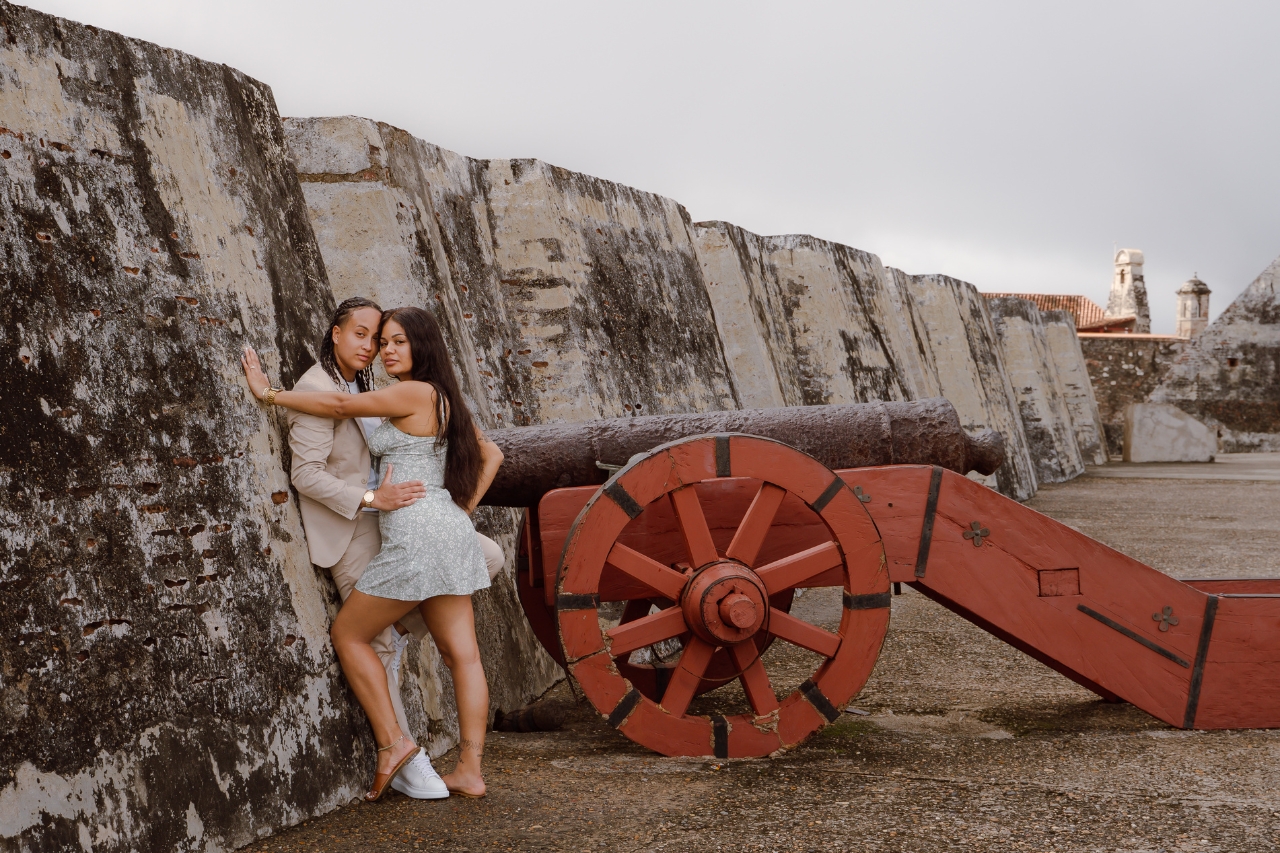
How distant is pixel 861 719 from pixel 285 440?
7.37 ft

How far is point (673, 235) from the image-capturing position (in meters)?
8.41

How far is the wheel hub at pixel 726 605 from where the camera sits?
143 inches

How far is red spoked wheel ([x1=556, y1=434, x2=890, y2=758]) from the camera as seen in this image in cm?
363

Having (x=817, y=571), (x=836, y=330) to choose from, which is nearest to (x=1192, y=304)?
(x=836, y=330)

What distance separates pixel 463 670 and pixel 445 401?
758mm

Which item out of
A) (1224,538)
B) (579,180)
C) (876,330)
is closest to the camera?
(579,180)

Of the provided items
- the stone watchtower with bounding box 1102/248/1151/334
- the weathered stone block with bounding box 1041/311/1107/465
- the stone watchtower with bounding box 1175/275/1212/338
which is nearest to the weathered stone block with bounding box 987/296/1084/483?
the weathered stone block with bounding box 1041/311/1107/465

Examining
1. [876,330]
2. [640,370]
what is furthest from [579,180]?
[876,330]

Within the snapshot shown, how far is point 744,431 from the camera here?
165 inches

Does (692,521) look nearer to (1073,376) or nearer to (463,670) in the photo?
(463,670)

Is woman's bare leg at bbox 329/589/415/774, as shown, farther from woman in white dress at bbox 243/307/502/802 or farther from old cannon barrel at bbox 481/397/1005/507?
old cannon barrel at bbox 481/397/1005/507

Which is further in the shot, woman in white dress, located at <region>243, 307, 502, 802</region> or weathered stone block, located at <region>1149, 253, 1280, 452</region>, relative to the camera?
weathered stone block, located at <region>1149, 253, 1280, 452</region>

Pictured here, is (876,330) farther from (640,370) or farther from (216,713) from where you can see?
(216,713)

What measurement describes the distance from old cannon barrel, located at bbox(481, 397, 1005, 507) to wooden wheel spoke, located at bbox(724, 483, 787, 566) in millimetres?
391
